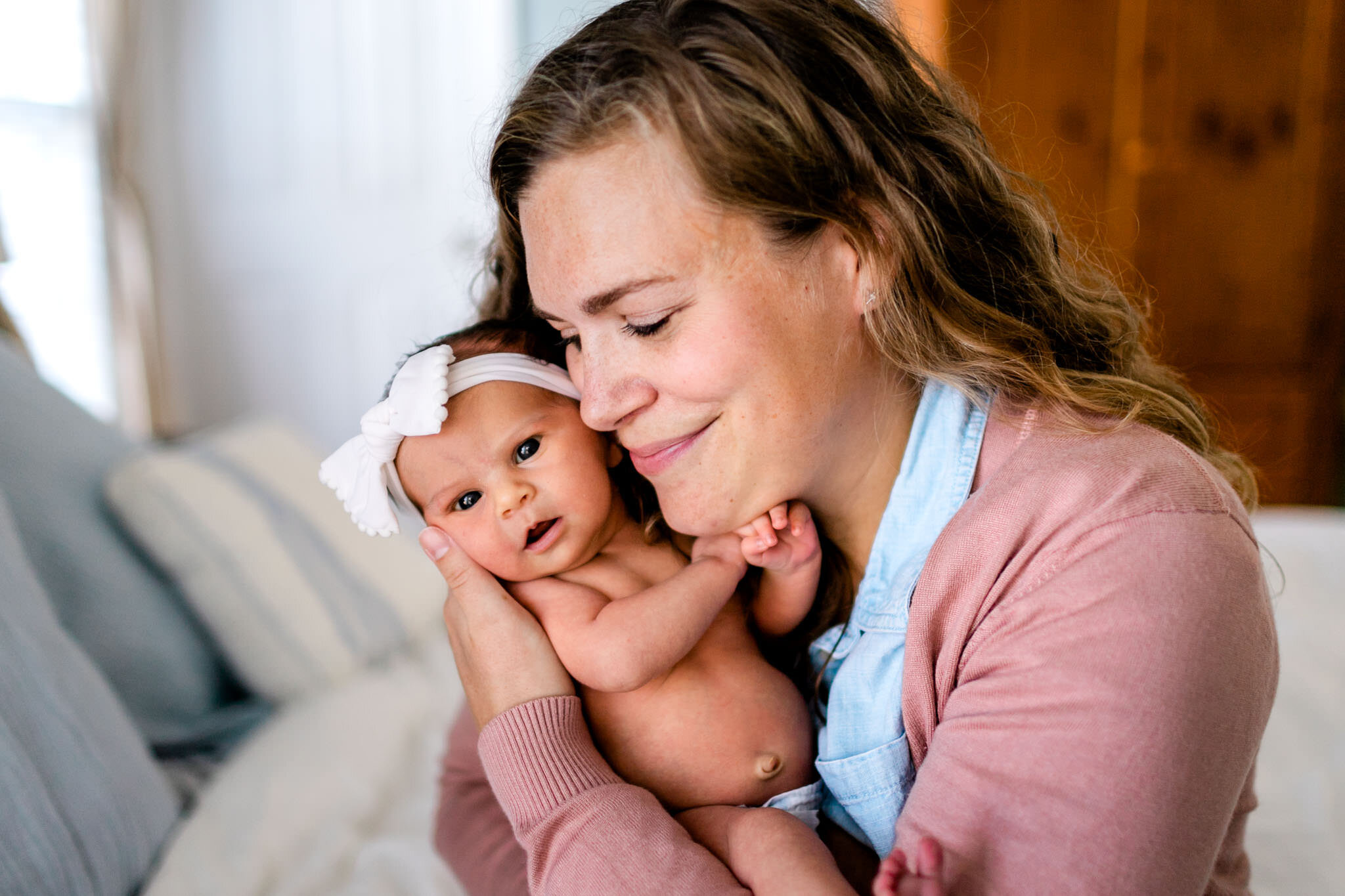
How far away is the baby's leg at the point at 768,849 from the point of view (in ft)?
3.01

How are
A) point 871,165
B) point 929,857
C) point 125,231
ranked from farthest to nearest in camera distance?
point 125,231, point 871,165, point 929,857

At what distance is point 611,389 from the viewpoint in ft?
3.58

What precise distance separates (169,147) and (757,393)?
338 centimetres

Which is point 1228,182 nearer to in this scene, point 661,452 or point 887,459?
point 887,459

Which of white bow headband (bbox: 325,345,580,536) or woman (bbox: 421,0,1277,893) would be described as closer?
woman (bbox: 421,0,1277,893)

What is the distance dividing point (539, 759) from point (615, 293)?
0.50 meters

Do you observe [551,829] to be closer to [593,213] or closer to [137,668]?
[593,213]

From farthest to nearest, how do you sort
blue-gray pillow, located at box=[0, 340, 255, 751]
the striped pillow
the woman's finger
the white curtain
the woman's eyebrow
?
the white curtain → the striped pillow → blue-gray pillow, located at box=[0, 340, 255, 751] → the woman's eyebrow → the woman's finger

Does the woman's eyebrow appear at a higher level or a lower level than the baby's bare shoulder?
higher

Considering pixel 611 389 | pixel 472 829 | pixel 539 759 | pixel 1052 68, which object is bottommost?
pixel 472 829

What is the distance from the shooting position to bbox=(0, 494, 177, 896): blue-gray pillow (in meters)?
1.10

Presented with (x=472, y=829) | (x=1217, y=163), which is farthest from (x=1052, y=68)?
(x=472, y=829)

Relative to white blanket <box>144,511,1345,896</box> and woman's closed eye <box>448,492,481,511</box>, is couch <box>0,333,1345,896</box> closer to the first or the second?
white blanket <box>144,511,1345,896</box>

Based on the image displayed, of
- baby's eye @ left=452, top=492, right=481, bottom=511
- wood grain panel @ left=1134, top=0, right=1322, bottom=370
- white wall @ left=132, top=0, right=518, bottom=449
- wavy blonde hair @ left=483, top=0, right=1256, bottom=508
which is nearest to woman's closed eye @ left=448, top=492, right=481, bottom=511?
baby's eye @ left=452, top=492, right=481, bottom=511
